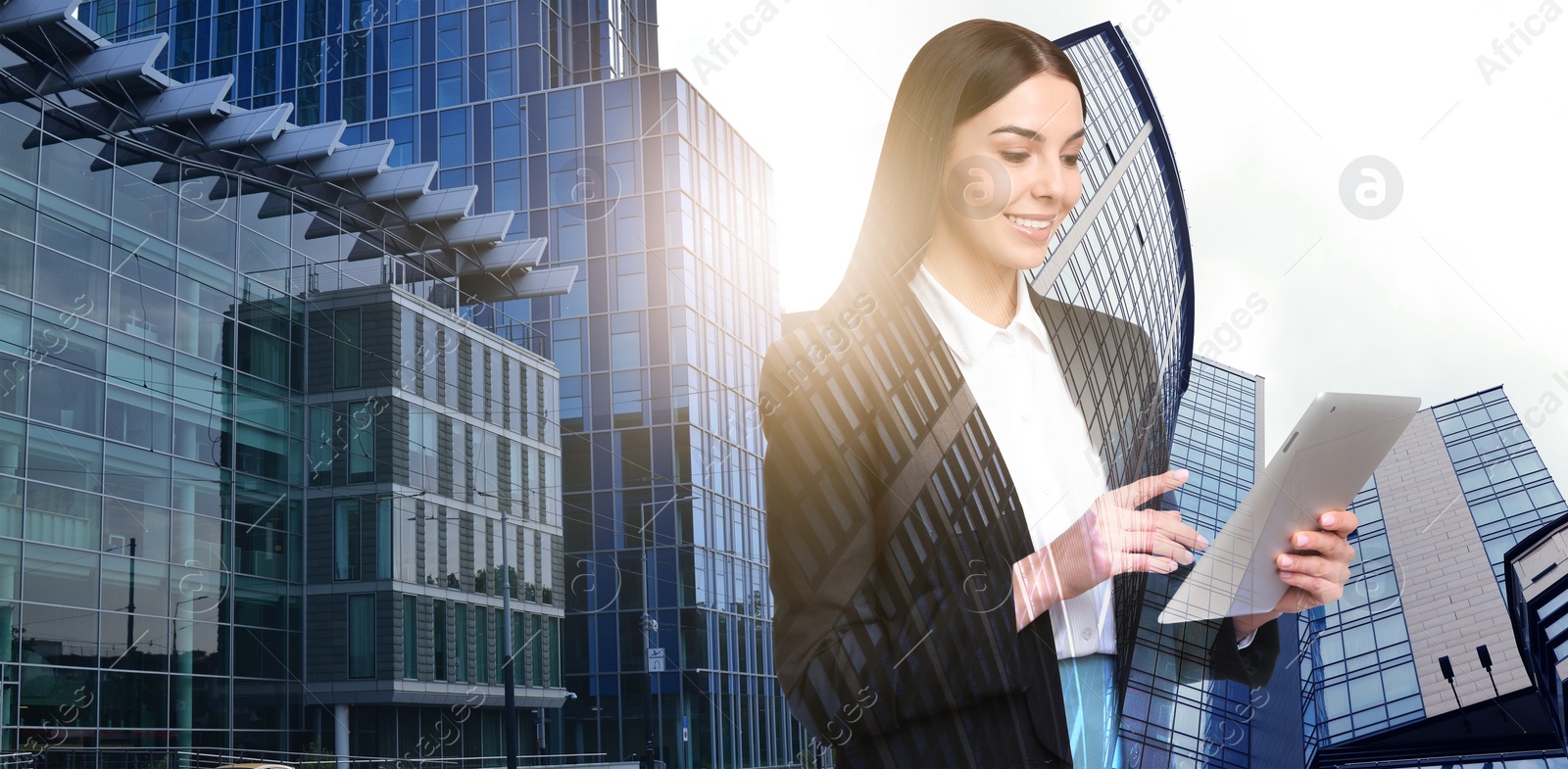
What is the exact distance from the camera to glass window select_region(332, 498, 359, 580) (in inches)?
867

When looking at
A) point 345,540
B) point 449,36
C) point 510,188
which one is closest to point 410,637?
point 345,540

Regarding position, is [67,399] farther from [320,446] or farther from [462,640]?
[462,640]

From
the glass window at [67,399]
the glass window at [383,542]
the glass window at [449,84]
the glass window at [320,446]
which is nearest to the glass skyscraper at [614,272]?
the glass window at [449,84]

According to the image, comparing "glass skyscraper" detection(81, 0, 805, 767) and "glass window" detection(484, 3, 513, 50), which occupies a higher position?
"glass window" detection(484, 3, 513, 50)

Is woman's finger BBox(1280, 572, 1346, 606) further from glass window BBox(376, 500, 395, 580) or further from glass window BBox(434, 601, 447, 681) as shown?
glass window BBox(434, 601, 447, 681)

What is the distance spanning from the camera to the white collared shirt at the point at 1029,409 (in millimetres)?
1140

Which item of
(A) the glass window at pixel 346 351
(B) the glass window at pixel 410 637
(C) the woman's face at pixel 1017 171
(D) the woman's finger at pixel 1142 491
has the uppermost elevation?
(A) the glass window at pixel 346 351

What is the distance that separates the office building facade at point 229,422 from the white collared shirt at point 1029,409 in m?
16.9

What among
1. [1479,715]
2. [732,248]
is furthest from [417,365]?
[1479,715]

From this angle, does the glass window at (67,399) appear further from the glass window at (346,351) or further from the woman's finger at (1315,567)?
the woman's finger at (1315,567)

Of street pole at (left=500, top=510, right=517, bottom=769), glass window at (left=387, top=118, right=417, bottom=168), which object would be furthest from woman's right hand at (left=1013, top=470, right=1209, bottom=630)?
glass window at (left=387, top=118, right=417, bottom=168)

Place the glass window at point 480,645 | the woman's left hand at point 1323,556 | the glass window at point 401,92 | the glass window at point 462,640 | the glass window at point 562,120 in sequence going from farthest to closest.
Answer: the glass window at point 401,92, the glass window at point 562,120, the glass window at point 480,645, the glass window at point 462,640, the woman's left hand at point 1323,556

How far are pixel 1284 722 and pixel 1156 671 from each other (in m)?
0.19

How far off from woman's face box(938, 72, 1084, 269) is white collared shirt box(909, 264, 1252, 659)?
60 millimetres
